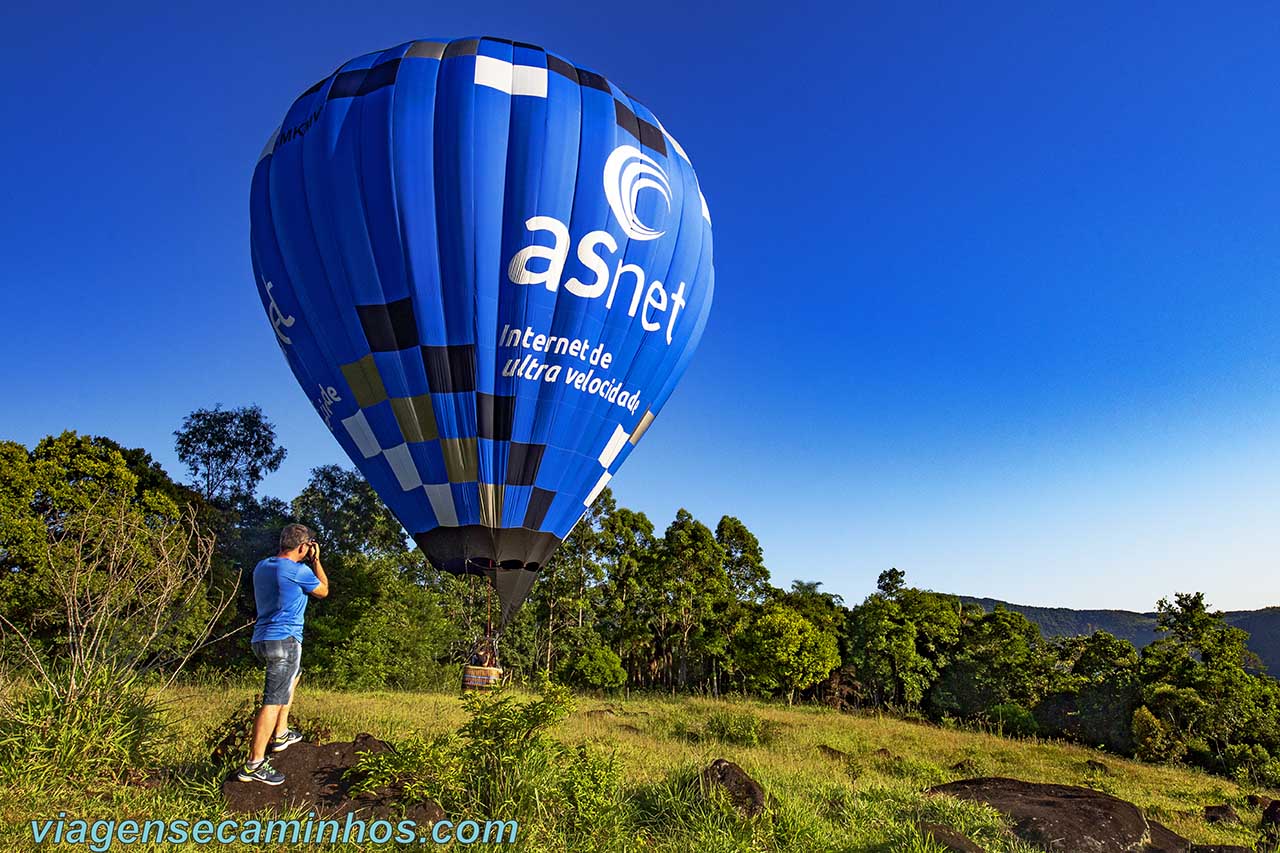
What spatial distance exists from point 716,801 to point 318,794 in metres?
3.05

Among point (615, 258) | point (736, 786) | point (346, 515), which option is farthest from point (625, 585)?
point (736, 786)

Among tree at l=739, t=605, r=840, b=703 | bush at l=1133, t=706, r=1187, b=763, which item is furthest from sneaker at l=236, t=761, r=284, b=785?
bush at l=1133, t=706, r=1187, b=763

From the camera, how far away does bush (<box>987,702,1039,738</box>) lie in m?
26.2

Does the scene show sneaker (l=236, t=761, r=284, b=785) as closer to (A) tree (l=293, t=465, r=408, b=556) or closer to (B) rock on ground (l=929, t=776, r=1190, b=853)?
(B) rock on ground (l=929, t=776, r=1190, b=853)

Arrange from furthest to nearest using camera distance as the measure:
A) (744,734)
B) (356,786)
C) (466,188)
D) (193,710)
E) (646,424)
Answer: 1. (744,734)
2. (646,424)
3. (466,188)
4. (193,710)
5. (356,786)

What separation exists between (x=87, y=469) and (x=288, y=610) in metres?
23.0

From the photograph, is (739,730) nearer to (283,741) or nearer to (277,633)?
(283,741)

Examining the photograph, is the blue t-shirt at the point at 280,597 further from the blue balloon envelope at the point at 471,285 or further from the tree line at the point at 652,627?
the tree line at the point at 652,627

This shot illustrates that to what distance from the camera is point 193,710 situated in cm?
960

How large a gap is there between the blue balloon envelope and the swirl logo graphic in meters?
0.03

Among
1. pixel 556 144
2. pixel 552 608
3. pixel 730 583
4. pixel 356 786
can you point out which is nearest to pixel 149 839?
pixel 356 786

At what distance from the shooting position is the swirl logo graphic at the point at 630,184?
1184 cm

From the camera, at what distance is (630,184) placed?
12.1 metres

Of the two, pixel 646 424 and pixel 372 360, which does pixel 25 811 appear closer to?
pixel 372 360
